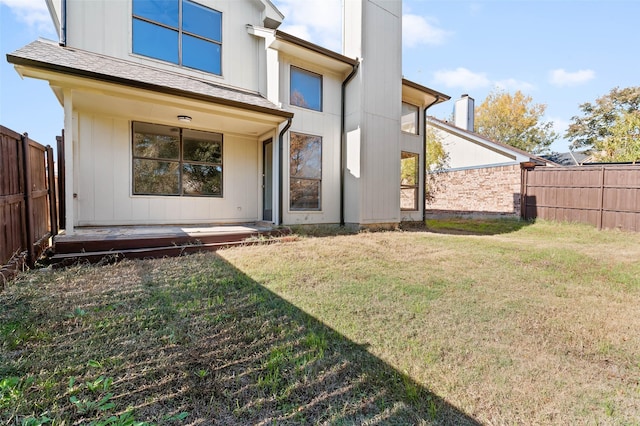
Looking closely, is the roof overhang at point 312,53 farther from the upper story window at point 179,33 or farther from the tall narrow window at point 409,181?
the tall narrow window at point 409,181

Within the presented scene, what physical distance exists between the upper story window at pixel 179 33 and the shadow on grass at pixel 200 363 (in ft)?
18.0

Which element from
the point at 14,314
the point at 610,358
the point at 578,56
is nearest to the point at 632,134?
the point at 578,56

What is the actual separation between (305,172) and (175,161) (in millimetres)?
3049

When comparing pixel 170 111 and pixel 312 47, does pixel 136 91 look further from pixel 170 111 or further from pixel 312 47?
pixel 312 47

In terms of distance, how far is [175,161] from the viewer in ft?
22.2

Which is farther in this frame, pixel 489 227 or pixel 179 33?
pixel 489 227

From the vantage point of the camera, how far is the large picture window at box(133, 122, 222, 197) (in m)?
6.39

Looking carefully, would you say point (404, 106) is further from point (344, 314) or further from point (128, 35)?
point (344, 314)

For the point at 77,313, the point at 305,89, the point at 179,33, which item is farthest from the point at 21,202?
the point at 305,89

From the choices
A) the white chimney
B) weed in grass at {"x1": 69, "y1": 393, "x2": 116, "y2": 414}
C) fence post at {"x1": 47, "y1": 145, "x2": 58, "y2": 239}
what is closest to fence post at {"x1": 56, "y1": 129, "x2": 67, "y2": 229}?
fence post at {"x1": 47, "y1": 145, "x2": 58, "y2": 239}

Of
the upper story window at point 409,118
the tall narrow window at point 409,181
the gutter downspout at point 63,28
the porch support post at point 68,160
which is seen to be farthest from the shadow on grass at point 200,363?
the upper story window at point 409,118

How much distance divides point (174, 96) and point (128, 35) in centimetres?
231

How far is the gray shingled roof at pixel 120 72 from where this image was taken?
4212 millimetres

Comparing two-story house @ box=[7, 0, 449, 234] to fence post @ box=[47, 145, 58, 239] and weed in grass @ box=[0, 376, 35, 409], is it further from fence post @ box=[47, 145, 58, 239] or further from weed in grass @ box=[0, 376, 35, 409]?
weed in grass @ box=[0, 376, 35, 409]
